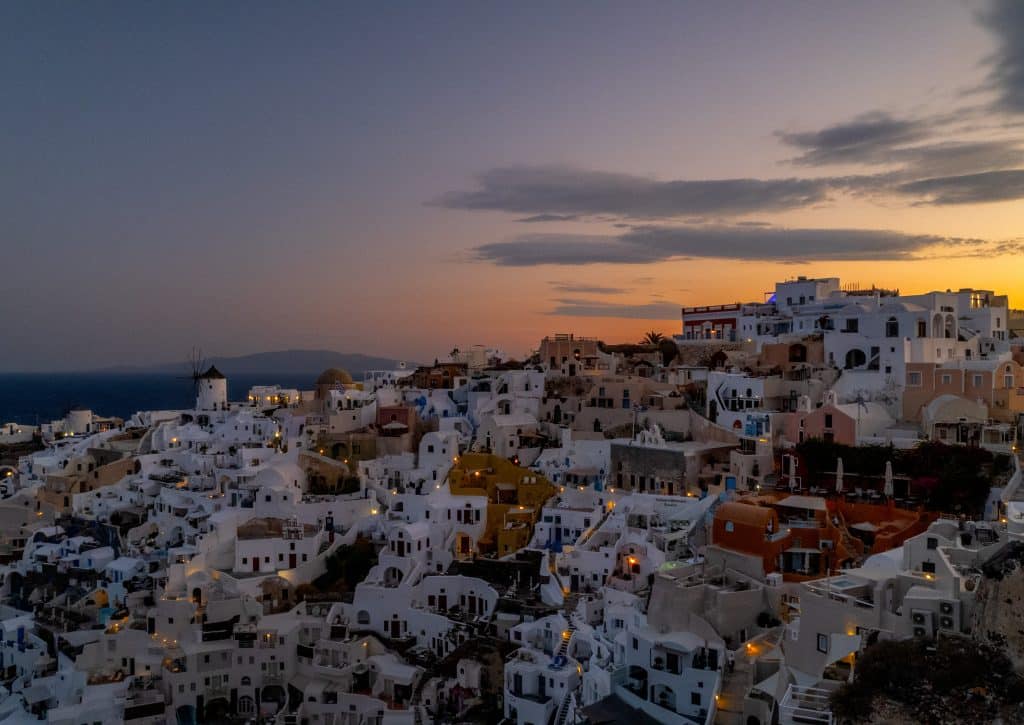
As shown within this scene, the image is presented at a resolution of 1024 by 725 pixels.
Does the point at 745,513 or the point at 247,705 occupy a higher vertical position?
the point at 745,513

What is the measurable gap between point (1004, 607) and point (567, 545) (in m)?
15.4

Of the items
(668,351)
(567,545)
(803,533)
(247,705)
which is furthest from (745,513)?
(668,351)

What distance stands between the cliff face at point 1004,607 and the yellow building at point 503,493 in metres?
16.8

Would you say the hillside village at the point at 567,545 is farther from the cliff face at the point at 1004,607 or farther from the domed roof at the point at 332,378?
the domed roof at the point at 332,378

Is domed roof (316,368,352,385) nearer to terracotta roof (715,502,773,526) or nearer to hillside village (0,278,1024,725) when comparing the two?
hillside village (0,278,1024,725)

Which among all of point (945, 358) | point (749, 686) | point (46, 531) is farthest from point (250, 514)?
A: point (945, 358)

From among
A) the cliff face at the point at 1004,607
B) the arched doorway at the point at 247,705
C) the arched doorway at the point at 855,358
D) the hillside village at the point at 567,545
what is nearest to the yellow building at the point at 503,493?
the hillside village at the point at 567,545

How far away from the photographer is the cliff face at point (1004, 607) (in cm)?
1219

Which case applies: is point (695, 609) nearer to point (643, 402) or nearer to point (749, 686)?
Answer: point (749, 686)

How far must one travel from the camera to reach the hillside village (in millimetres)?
17578

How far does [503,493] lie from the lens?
3089cm

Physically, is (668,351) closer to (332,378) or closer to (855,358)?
(855,358)

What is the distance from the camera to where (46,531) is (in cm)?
3412

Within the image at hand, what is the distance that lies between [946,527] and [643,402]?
1804cm
